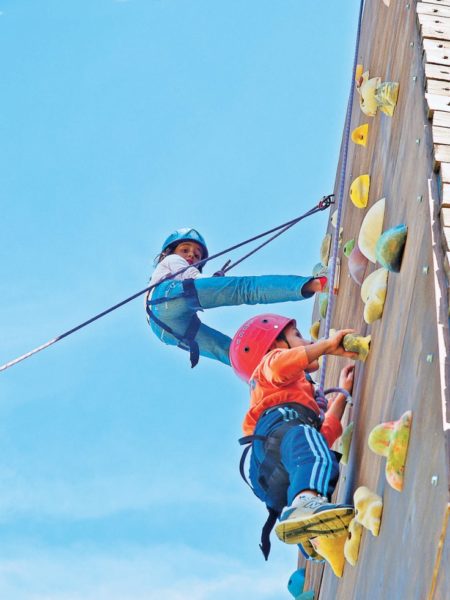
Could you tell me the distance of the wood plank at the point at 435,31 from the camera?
3.89 m

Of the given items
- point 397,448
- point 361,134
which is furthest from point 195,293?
point 397,448

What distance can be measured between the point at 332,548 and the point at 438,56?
1789mm

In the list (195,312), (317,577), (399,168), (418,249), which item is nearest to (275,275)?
(195,312)

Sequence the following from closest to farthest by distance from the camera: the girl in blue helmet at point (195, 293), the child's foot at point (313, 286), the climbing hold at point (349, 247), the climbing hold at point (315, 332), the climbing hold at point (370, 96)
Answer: the climbing hold at point (370, 96), the climbing hold at point (349, 247), the child's foot at point (313, 286), the girl in blue helmet at point (195, 293), the climbing hold at point (315, 332)

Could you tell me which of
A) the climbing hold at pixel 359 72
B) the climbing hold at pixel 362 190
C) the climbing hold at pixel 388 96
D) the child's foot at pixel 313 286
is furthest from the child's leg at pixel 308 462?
the climbing hold at pixel 359 72

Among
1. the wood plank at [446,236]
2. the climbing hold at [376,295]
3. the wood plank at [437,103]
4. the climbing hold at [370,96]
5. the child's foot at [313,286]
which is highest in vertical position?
the climbing hold at [370,96]

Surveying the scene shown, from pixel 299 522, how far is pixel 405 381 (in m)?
0.79

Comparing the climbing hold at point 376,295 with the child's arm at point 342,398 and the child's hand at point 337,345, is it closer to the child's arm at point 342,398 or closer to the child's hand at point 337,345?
the child's hand at point 337,345

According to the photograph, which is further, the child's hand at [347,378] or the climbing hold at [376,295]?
the child's hand at [347,378]

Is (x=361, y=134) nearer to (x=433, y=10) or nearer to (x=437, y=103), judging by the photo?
(x=433, y=10)

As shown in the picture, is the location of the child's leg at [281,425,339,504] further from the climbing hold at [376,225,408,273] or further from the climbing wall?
the climbing hold at [376,225,408,273]

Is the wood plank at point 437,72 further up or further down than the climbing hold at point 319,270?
further down

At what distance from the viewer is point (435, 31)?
154 inches

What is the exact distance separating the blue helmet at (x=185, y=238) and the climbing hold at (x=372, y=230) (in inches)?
121
